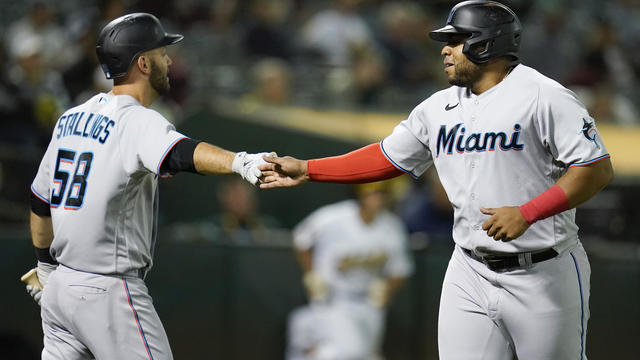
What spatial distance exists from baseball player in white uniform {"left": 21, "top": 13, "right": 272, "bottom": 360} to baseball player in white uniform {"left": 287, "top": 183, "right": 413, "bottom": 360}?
3.27m

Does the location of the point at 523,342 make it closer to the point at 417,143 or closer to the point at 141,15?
the point at 417,143

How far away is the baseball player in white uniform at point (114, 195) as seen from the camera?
12.2 ft

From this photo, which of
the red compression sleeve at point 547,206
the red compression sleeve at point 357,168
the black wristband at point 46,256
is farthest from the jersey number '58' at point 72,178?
the red compression sleeve at point 547,206

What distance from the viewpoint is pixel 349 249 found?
723 centimetres

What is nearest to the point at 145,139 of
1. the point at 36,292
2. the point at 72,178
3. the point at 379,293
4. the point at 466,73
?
the point at 72,178

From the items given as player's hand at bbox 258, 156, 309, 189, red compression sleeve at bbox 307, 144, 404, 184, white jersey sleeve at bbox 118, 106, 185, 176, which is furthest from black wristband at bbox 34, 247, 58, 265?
red compression sleeve at bbox 307, 144, 404, 184

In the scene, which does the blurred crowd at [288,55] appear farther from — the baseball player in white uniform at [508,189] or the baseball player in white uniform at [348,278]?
the baseball player in white uniform at [508,189]

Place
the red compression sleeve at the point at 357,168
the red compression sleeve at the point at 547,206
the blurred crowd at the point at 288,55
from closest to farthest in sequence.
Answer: the red compression sleeve at the point at 547,206, the red compression sleeve at the point at 357,168, the blurred crowd at the point at 288,55

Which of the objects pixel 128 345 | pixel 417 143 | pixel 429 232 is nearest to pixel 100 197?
pixel 128 345

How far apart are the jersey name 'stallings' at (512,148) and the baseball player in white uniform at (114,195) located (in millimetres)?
824

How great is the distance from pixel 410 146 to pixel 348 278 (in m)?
3.33

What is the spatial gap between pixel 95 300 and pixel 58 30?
6578mm

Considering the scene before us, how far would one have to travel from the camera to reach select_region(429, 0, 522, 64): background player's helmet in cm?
369

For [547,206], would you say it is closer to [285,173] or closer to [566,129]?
[566,129]
